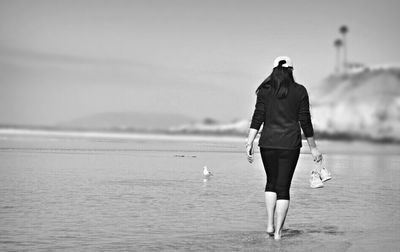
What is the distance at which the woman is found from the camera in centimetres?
760

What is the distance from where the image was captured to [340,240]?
25.7 feet

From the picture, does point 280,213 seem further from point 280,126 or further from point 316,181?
point 280,126

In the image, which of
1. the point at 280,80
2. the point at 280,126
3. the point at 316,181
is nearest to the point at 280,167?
the point at 280,126

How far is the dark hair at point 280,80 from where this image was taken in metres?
7.63

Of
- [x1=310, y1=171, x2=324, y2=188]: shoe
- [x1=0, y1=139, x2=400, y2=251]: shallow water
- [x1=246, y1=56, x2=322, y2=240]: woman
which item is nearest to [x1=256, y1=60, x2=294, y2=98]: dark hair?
[x1=246, y1=56, x2=322, y2=240]: woman

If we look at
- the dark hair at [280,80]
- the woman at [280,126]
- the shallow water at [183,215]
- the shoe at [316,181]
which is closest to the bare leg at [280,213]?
the woman at [280,126]

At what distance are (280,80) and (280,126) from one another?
0.51 meters

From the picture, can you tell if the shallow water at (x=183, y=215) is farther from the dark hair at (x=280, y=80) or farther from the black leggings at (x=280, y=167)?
the dark hair at (x=280, y=80)

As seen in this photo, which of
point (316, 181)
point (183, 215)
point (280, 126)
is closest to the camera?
point (280, 126)

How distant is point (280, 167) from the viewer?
7633 mm

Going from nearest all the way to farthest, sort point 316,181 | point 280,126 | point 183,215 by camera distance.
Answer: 1. point 280,126
2. point 316,181
3. point 183,215

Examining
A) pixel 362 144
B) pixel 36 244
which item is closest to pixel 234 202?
pixel 36 244

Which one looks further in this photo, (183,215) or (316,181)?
(183,215)

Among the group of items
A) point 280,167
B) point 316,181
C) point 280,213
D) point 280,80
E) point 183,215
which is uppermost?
point 280,80
